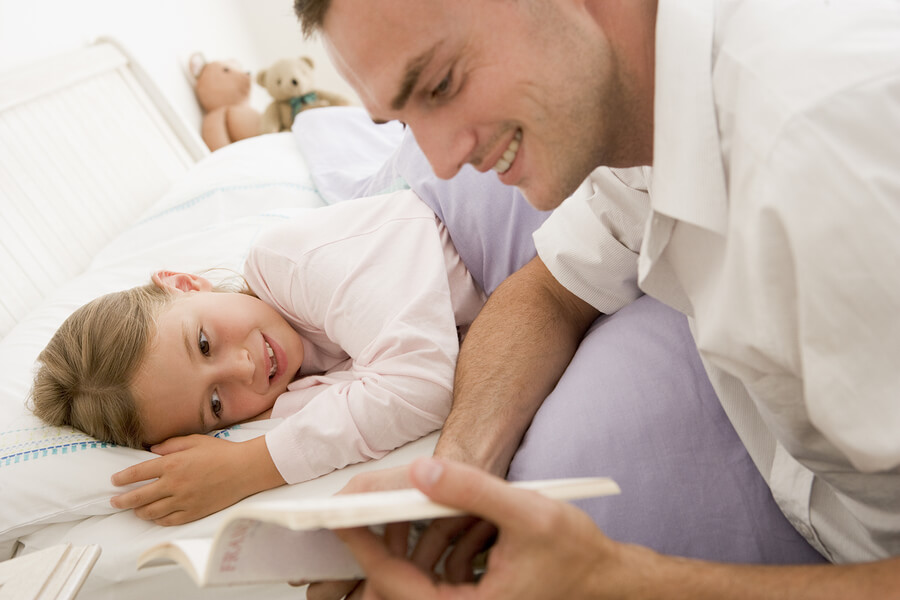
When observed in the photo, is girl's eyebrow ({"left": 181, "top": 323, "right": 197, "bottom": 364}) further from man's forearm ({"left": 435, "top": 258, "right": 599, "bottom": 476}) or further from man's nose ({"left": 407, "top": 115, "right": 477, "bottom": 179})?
man's nose ({"left": 407, "top": 115, "right": 477, "bottom": 179})

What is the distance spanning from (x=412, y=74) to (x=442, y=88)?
5 centimetres

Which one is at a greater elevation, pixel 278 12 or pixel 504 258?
pixel 278 12

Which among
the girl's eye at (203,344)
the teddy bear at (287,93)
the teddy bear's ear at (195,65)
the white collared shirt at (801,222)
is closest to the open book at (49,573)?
the girl's eye at (203,344)

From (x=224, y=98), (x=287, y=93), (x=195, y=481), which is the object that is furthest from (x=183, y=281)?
(x=224, y=98)

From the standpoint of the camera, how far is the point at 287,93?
114 inches

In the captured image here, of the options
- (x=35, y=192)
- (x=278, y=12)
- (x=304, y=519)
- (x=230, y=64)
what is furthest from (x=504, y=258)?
(x=278, y=12)

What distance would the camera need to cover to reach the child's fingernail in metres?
0.50

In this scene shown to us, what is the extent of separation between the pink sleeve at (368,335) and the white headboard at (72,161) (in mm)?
886

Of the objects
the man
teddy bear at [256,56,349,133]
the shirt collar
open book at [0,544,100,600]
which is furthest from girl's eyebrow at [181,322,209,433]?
teddy bear at [256,56,349,133]

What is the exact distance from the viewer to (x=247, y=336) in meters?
1.24

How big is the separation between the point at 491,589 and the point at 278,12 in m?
3.83

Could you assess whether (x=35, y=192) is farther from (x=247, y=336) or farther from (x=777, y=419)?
(x=777, y=419)

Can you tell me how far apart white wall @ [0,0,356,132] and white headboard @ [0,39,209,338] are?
87mm

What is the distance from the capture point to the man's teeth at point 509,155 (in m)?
0.80
